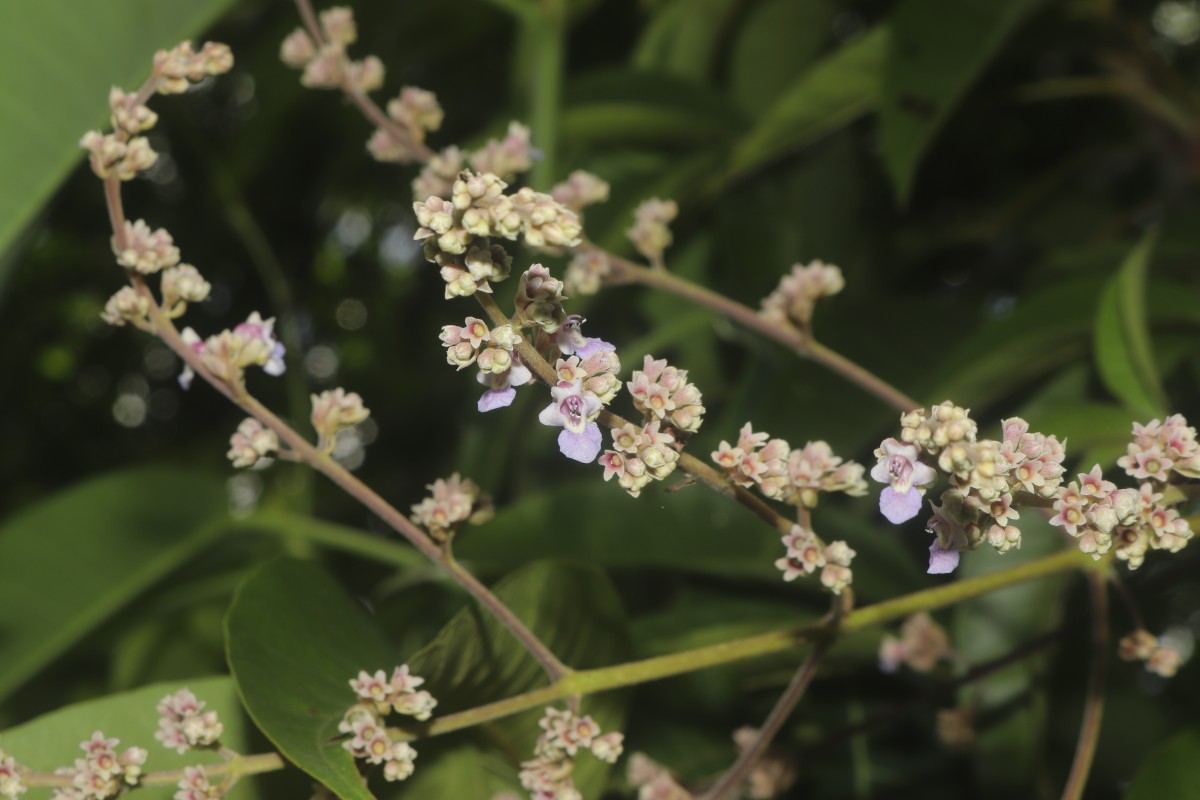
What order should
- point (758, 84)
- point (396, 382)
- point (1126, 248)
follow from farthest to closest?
point (396, 382), point (758, 84), point (1126, 248)

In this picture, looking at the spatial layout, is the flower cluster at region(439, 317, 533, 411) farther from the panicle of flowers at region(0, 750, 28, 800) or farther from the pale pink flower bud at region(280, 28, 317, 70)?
the pale pink flower bud at region(280, 28, 317, 70)

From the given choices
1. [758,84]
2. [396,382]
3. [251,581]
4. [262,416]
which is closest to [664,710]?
[251,581]

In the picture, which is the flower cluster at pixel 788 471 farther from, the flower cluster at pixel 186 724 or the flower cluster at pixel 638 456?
the flower cluster at pixel 186 724

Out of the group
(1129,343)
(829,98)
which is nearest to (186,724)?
(1129,343)

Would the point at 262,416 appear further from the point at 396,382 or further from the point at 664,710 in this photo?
the point at 396,382

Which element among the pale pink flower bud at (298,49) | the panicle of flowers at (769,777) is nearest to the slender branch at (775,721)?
the panicle of flowers at (769,777)

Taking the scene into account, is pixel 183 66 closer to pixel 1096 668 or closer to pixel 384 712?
pixel 384 712
